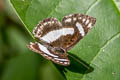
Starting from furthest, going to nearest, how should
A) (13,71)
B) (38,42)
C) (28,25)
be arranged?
(13,71) < (38,42) < (28,25)

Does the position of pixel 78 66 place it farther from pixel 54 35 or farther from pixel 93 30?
pixel 54 35

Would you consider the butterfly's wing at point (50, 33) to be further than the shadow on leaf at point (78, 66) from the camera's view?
Yes

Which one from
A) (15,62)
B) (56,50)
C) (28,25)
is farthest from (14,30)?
(28,25)

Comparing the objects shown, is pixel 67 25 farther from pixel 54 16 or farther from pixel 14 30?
pixel 14 30

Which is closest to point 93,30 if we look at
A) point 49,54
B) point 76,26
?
point 76,26

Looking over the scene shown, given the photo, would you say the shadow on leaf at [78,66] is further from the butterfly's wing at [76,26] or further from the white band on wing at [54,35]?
the white band on wing at [54,35]

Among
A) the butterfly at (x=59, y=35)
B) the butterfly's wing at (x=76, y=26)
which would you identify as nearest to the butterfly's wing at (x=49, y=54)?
the butterfly at (x=59, y=35)

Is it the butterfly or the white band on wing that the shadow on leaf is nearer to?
the butterfly
